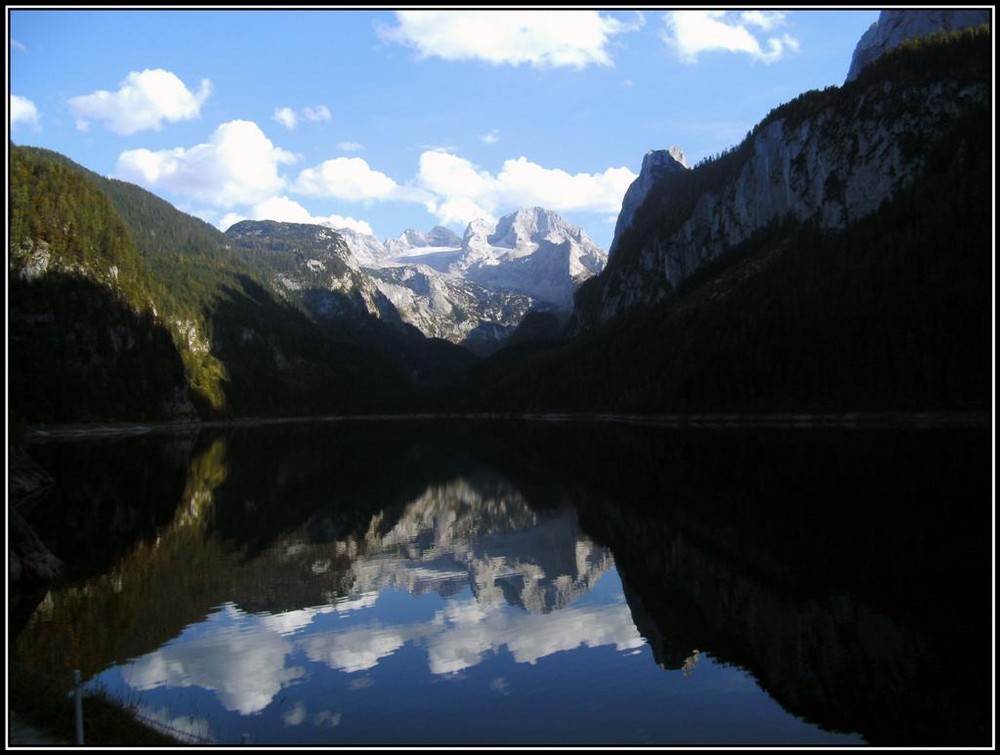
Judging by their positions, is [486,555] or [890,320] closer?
[486,555]

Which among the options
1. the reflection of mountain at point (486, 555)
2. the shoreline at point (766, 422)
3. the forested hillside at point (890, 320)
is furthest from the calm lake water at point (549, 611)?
the forested hillside at point (890, 320)

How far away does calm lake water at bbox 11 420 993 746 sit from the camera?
21.8 meters

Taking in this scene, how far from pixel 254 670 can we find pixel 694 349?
179053 mm

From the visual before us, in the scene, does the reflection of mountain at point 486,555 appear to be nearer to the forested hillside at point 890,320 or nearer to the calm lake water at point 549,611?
the calm lake water at point 549,611

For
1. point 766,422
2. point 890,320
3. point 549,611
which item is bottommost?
point 549,611

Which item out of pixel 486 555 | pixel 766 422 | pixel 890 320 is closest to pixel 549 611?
pixel 486 555

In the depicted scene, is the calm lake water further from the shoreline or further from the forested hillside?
the forested hillside

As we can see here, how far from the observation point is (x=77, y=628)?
29.5 metres

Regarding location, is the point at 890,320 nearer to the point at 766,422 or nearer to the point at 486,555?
the point at 766,422

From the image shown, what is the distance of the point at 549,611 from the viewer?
33750 mm

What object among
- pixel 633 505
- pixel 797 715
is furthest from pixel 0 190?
pixel 633 505

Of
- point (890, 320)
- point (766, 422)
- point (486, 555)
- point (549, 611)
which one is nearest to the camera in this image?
point (549, 611)

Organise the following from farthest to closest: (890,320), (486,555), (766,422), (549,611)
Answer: (766,422), (890,320), (486,555), (549,611)

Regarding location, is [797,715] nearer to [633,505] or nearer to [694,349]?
[633,505]
